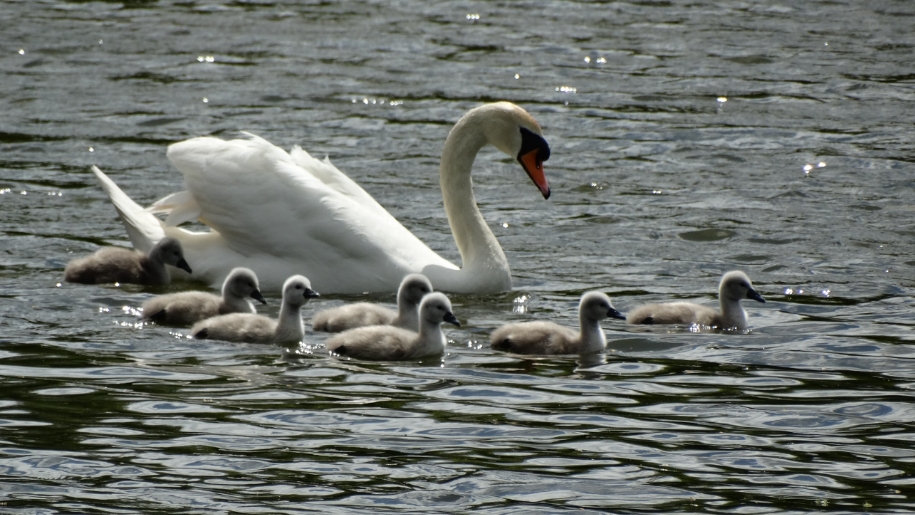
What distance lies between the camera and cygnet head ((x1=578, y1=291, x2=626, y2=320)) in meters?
9.30

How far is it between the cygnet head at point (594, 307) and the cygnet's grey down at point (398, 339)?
0.75 metres

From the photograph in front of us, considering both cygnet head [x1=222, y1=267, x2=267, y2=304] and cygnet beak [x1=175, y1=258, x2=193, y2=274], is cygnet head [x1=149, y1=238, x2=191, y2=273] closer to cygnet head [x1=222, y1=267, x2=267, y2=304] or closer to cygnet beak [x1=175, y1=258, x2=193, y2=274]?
cygnet beak [x1=175, y1=258, x2=193, y2=274]

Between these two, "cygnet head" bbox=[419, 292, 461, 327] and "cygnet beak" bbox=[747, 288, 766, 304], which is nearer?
"cygnet head" bbox=[419, 292, 461, 327]

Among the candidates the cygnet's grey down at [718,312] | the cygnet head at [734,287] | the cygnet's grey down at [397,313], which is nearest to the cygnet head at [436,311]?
the cygnet's grey down at [397,313]

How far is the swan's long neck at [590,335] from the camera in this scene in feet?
30.7

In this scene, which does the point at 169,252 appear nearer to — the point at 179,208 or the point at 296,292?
the point at 179,208

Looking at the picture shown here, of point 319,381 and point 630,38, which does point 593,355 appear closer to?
point 319,381

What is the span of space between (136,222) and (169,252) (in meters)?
0.77

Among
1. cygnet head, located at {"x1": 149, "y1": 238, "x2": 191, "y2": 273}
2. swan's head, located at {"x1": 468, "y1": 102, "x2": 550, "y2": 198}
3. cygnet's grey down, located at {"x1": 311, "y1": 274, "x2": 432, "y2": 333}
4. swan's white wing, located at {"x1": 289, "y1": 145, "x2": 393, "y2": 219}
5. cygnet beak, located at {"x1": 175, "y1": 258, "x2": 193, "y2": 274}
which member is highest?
swan's head, located at {"x1": 468, "y1": 102, "x2": 550, "y2": 198}

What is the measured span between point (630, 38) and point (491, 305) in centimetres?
1127

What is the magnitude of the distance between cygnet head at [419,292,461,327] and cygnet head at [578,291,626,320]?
745 mm

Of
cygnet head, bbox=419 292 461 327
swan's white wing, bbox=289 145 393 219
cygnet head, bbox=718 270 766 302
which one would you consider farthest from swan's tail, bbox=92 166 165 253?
cygnet head, bbox=718 270 766 302

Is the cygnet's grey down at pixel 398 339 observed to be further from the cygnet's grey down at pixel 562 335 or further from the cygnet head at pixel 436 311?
the cygnet's grey down at pixel 562 335

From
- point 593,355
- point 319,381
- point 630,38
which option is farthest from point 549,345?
point 630,38
